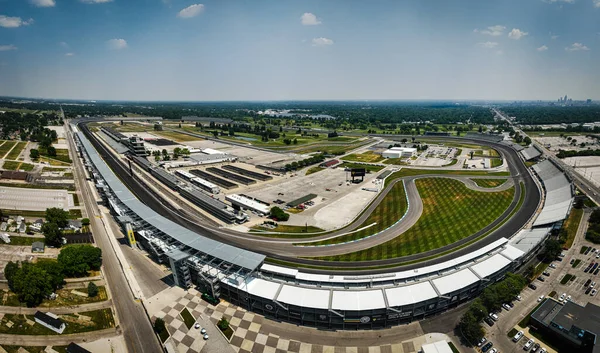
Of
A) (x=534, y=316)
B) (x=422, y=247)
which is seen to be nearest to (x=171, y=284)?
(x=422, y=247)

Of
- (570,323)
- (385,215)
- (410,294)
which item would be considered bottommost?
(570,323)

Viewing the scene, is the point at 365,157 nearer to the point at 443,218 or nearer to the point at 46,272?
the point at 443,218

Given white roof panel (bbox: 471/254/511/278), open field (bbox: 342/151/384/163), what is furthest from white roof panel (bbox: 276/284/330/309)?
open field (bbox: 342/151/384/163)

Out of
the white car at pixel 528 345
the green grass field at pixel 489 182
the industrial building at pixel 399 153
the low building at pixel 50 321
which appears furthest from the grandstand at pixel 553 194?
the low building at pixel 50 321

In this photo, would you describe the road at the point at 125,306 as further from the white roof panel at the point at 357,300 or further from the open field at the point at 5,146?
the open field at the point at 5,146

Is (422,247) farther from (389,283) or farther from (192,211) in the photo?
(192,211)

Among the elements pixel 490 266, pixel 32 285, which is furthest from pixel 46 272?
pixel 490 266
